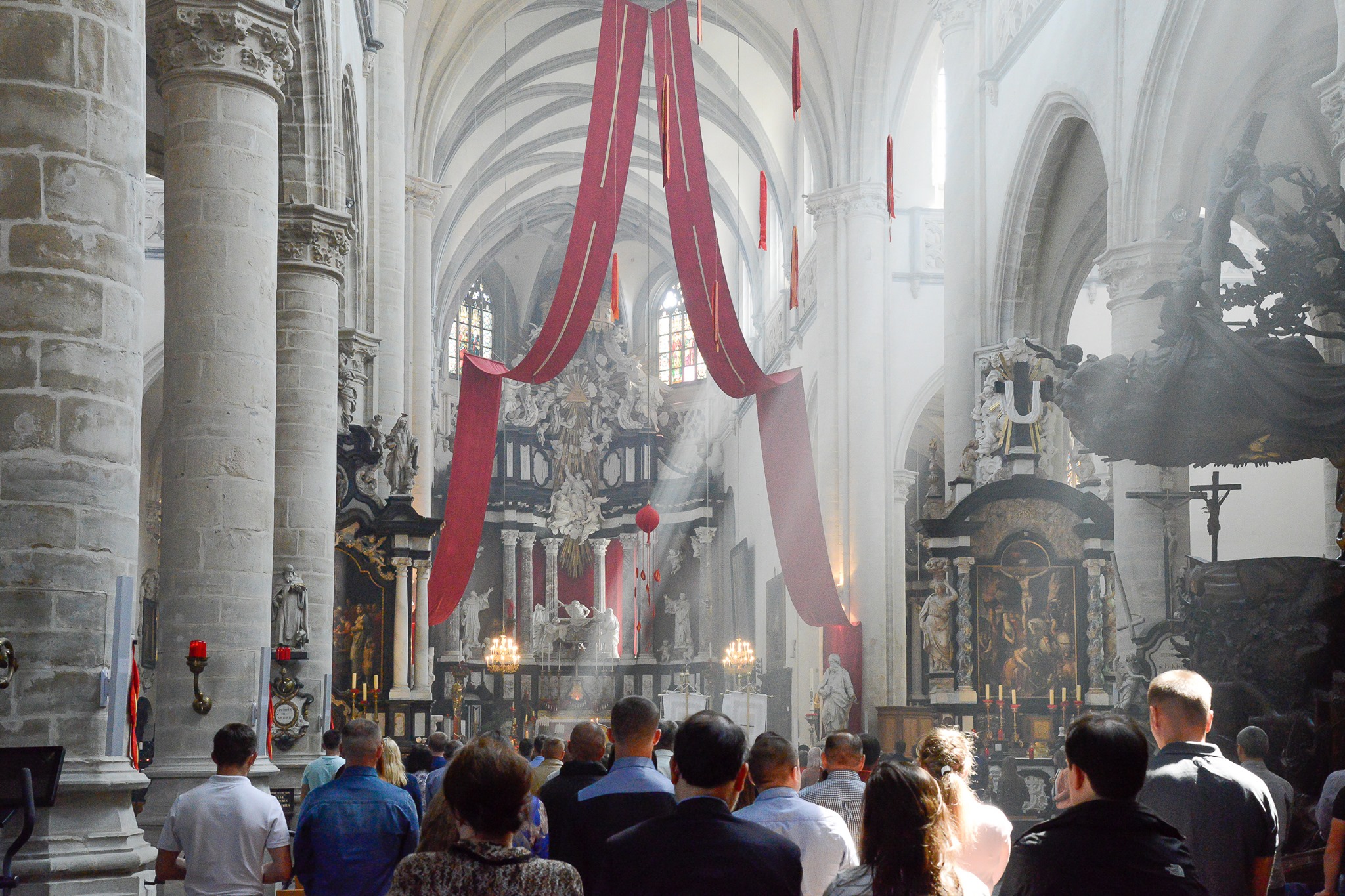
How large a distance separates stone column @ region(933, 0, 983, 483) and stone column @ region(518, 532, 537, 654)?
1778cm

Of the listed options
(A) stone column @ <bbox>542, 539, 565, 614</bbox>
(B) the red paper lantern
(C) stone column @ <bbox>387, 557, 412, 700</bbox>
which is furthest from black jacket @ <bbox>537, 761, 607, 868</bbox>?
(A) stone column @ <bbox>542, 539, 565, 614</bbox>

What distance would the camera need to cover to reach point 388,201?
18.3m

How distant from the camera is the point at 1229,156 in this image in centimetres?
881

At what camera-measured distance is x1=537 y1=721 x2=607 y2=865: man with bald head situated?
16.1 feet

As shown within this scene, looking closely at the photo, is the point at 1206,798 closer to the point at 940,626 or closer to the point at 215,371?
the point at 215,371

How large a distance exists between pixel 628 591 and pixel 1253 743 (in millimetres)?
31250

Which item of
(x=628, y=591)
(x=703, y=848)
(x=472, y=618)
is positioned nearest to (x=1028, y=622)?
(x=703, y=848)

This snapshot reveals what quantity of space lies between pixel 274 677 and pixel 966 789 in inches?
354

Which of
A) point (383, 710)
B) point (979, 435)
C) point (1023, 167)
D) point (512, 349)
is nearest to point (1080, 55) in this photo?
point (1023, 167)

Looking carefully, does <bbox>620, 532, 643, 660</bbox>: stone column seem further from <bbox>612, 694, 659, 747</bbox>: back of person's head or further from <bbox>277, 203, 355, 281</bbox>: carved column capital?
<bbox>612, 694, 659, 747</bbox>: back of person's head

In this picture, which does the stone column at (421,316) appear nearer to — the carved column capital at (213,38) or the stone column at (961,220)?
the stone column at (961,220)

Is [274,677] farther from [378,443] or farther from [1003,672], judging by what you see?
[1003,672]

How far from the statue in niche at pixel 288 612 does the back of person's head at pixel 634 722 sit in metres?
7.64

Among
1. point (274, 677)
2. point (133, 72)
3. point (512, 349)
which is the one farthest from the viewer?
point (512, 349)
